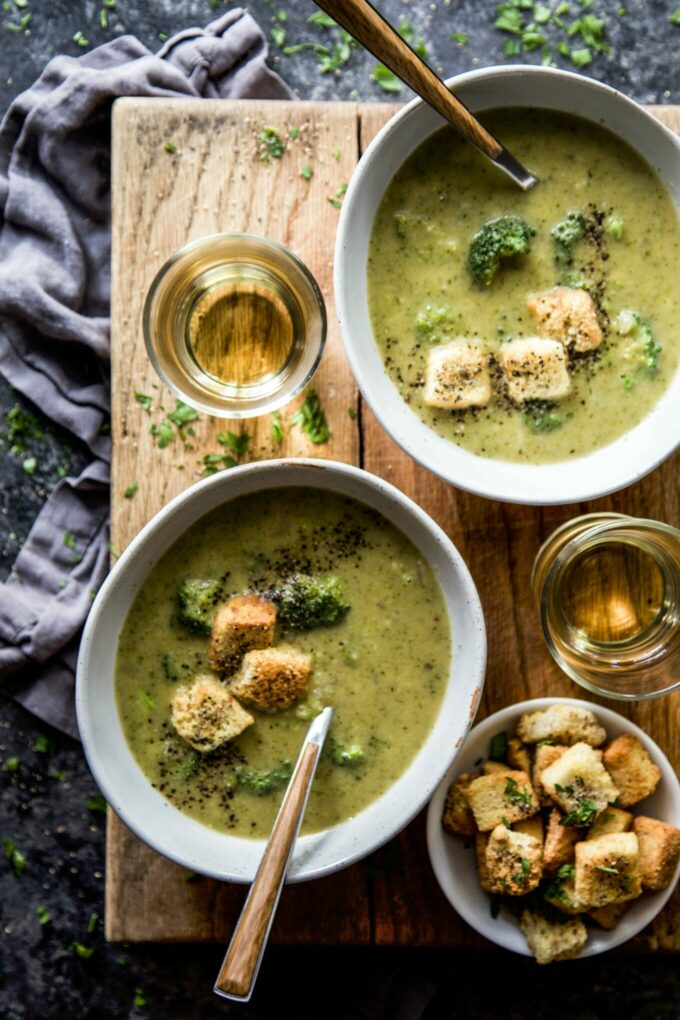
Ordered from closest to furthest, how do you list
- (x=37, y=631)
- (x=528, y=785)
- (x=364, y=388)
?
(x=364, y=388), (x=528, y=785), (x=37, y=631)

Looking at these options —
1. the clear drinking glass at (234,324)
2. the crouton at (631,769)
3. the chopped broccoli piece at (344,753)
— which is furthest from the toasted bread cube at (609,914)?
the clear drinking glass at (234,324)

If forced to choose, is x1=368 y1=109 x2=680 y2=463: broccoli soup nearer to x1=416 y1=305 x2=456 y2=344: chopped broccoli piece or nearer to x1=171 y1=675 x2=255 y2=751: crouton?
x1=416 y1=305 x2=456 y2=344: chopped broccoli piece

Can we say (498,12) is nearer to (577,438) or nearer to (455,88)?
(455,88)

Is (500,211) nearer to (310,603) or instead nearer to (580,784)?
(310,603)

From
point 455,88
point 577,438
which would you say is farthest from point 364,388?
point 455,88

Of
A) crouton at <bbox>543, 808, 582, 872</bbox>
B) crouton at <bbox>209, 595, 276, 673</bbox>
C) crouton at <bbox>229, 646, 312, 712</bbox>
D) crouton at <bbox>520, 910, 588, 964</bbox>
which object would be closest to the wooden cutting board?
crouton at <bbox>520, 910, 588, 964</bbox>

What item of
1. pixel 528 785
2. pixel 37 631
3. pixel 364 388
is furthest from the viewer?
pixel 37 631

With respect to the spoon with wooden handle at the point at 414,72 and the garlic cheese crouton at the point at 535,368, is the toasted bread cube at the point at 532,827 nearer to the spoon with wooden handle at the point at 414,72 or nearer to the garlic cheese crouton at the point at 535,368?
the garlic cheese crouton at the point at 535,368
